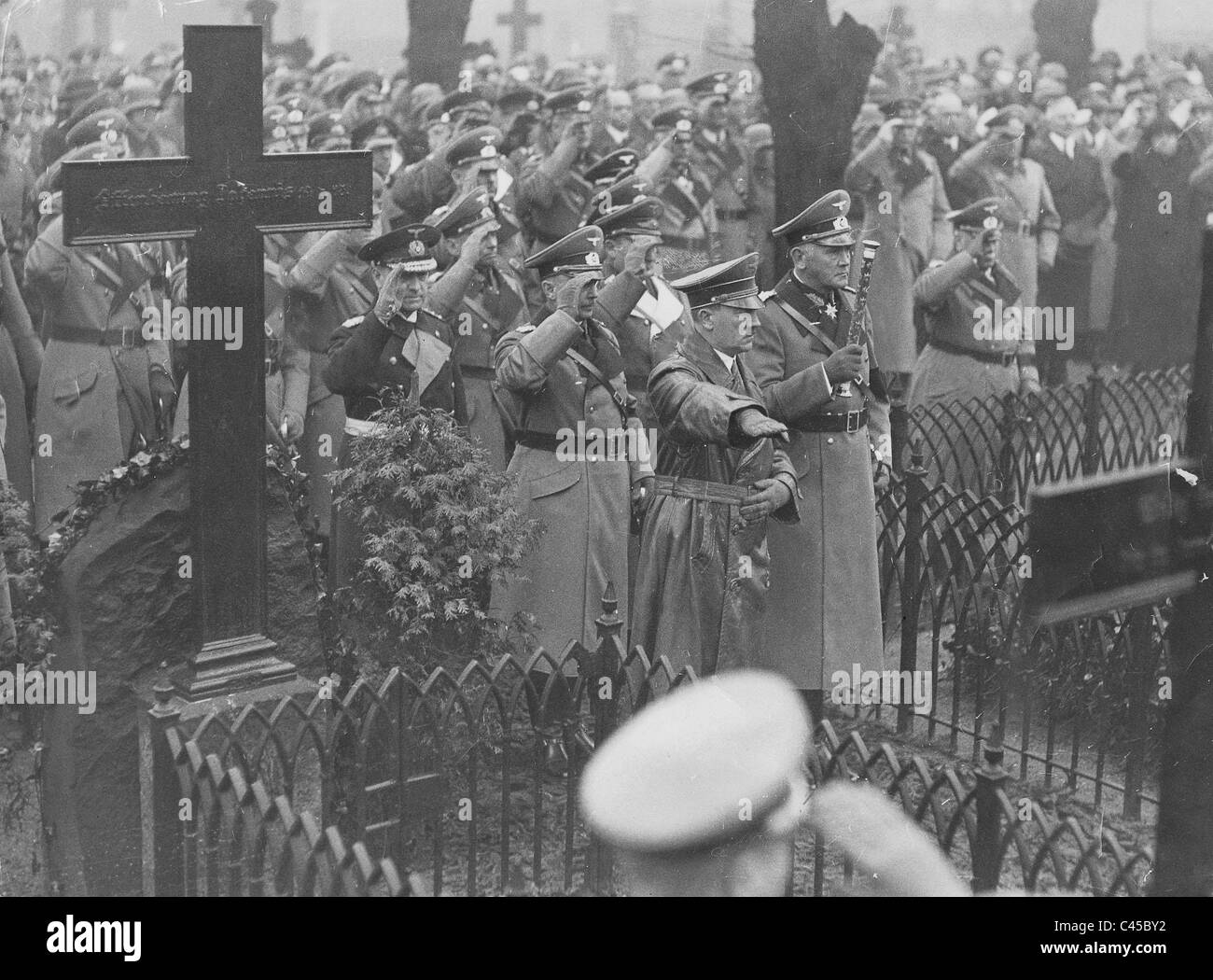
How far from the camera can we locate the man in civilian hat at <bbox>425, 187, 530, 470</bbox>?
22.0 ft

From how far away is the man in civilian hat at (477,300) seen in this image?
671 cm

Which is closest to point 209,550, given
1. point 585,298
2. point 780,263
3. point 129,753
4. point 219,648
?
point 219,648

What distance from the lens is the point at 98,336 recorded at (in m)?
6.80

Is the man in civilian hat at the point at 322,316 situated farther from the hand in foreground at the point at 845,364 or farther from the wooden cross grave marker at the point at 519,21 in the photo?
the hand in foreground at the point at 845,364

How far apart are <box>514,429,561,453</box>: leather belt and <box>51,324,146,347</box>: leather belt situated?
1556 millimetres

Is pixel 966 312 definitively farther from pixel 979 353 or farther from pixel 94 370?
pixel 94 370

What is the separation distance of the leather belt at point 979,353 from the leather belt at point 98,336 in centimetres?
322

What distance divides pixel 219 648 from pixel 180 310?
4.26ft

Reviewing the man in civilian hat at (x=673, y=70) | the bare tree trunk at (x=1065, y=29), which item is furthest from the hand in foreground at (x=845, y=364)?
the bare tree trunk at (x=1065, y=29)

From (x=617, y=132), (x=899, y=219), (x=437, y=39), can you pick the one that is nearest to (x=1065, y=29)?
(x=899, y=219)

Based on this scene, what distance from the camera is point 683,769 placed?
6477mm

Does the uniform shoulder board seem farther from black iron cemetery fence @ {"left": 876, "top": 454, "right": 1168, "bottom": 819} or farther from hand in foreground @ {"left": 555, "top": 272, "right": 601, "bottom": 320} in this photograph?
black iron cemetery fence @ {"left": 876, "top": 454, "right": 1168, "bottom": 819}

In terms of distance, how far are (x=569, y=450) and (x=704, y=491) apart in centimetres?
56
